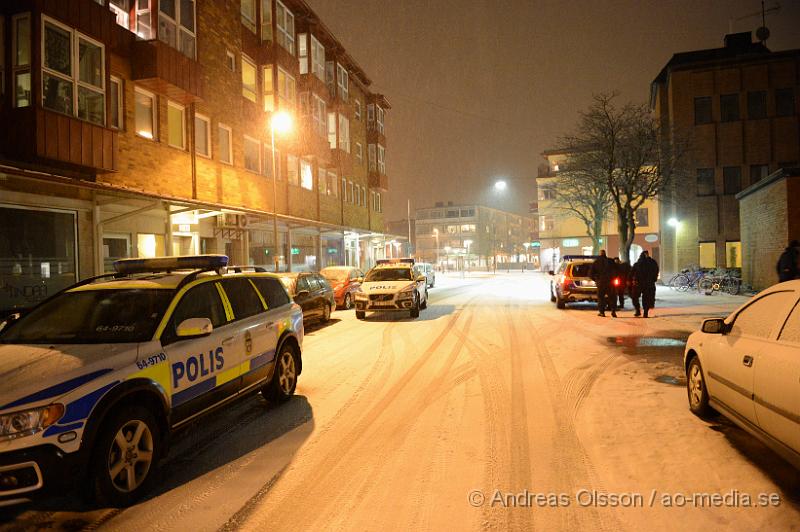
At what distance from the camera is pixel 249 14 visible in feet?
76.0

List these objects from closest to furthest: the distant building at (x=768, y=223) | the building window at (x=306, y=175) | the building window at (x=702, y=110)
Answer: the distant building at (x=768, y=223) → the building window at (x=306, y=175) → the building window at (x=702, y=110)

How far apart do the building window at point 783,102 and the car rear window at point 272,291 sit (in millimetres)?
34000

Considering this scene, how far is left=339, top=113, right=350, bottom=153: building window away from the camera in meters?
33.6

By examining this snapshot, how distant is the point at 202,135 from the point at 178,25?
145 inches

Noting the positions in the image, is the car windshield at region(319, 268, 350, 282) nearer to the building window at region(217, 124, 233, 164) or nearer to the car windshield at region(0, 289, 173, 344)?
the building window at region(217, 124, 233, 164)

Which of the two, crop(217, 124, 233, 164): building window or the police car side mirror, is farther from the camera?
crop(217, 124, 233, 164): building window

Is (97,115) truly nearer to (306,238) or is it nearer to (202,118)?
(202,118)

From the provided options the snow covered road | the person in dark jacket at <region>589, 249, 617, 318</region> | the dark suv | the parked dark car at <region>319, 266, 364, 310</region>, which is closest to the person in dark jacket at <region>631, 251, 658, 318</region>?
the person in dark jacket at <region>589, 249, 617, 318</region>

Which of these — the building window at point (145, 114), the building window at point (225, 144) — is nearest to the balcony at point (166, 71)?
the building window at point (145, 114)

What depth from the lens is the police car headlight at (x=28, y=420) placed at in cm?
333

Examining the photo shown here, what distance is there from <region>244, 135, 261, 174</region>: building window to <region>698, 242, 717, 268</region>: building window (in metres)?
25.3

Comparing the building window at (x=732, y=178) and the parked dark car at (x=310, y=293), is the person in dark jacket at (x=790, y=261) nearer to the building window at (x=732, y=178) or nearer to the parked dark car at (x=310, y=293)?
the parked dark car at (x=310, y=293)

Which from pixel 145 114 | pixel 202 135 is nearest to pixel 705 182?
pixel 202 135

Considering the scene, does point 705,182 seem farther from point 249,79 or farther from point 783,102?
point 249,79
